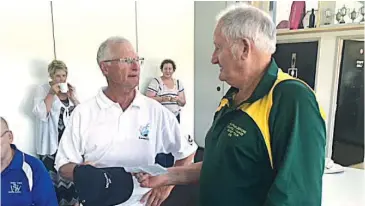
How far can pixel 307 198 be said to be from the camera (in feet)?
2.85

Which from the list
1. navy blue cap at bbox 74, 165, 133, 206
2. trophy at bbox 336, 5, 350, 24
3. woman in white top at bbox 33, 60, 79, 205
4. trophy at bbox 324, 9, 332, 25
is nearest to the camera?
navy blue cap at bbox 74, 165, 133, 206

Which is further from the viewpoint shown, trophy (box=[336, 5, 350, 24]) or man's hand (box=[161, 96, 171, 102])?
man's hand (box=[161, 96, 171, 102])

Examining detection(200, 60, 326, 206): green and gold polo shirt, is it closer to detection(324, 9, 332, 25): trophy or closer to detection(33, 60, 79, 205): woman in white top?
detection(33, 60, 79, 205): woman in white top

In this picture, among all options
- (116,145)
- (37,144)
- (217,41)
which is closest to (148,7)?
(37,144)

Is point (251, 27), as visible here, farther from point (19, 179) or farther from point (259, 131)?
point (19, 179)

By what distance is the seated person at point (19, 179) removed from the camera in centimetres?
147

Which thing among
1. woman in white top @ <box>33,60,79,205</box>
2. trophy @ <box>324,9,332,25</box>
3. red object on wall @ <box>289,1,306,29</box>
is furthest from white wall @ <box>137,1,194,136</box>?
trophy @ <box>324,9,332,25</box>

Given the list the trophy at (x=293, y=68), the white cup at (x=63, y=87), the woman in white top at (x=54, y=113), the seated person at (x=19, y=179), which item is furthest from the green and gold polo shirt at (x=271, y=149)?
the trophy at (x=293, y=68)

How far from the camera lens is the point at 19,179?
1491 millimetres

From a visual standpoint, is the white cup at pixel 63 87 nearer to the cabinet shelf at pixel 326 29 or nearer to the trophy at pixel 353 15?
the cabinet shelf at pixel 326 29

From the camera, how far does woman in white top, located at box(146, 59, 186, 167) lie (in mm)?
4496

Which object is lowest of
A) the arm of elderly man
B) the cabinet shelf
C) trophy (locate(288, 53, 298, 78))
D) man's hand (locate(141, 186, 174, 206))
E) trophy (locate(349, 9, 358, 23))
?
man's hand (locate(141, 186, 174, 206))

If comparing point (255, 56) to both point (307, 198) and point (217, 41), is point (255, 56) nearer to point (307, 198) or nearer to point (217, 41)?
point (217, 41)

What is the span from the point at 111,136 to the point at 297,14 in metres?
3.55
